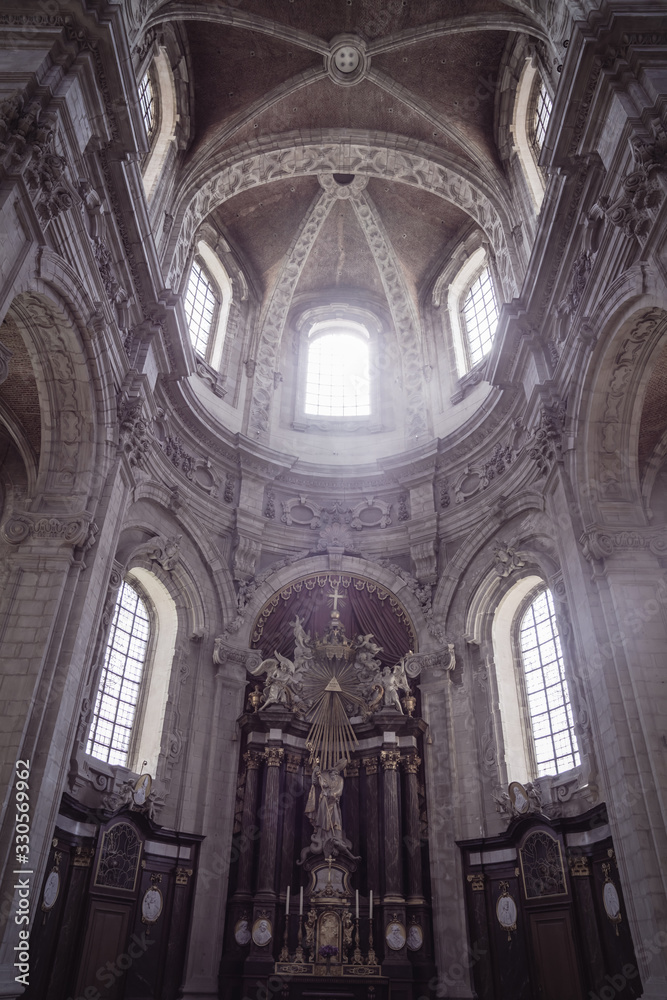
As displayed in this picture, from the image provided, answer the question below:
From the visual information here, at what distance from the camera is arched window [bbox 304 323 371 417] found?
23.9 m

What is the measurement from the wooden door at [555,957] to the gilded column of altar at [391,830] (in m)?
2.79

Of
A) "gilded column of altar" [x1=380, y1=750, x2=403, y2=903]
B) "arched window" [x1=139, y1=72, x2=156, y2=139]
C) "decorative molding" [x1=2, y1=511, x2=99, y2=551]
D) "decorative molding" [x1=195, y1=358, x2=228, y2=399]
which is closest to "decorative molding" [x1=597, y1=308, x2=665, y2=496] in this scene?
"gilded column of altar" [x1=380, y1=750, x2=403, y2=903]

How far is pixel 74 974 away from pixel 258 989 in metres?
3.55

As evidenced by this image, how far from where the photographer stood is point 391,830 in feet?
51.5

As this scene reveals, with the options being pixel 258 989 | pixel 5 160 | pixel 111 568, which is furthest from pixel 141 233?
pixel 258 989

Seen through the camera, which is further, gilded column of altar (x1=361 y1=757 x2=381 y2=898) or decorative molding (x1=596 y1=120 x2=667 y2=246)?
gilded column of altar (x1=361 y1=757 x2=381 y2=898)

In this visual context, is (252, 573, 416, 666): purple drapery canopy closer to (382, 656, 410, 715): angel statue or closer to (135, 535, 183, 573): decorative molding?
(382, 656, 410, 715): angel statue

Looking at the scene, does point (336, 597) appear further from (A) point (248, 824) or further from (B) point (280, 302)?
(B) point (280, 302)

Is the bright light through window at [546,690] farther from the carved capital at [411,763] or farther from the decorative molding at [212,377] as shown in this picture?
the decorative molding at [212,377]

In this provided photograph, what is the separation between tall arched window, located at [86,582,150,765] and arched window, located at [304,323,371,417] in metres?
9.24

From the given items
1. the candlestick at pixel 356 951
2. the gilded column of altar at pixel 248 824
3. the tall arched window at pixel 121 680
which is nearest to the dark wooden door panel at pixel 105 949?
the gilded column of altar at pixel 248 824

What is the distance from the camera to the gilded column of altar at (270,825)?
15.2 m

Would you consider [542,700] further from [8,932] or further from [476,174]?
[476,174]

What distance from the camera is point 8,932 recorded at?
9820mm
